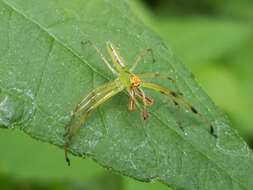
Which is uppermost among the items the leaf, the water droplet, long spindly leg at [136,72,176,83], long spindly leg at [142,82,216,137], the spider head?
long spindly leg at [136,72,176,83]

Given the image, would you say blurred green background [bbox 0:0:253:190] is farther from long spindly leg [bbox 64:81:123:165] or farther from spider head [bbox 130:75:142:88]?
long spindly leg [bbox 64:81:123:165]

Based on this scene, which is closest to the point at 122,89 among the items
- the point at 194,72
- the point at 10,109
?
the point at 10,109

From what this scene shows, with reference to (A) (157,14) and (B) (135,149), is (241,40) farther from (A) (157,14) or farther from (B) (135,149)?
(B) (135,149)

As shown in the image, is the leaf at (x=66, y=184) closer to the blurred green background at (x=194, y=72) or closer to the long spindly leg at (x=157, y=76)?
the blurred green background at (x=194, y=72)

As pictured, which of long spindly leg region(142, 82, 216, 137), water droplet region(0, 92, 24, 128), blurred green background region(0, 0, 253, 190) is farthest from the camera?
blurred green background region(0, 0, 253, 190)

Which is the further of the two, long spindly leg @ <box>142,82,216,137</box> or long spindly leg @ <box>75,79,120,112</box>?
long spindly leg @ <box>142,82,216,137</box>

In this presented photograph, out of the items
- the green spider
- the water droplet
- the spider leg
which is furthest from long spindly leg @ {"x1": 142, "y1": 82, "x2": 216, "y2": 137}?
the water droplet

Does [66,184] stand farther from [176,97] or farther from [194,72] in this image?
[176,97]

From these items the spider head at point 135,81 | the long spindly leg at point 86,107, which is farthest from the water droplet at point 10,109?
the spider head at point 135,81
